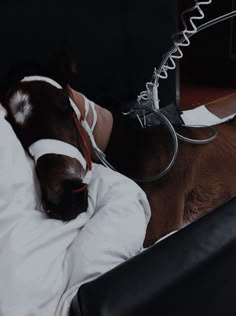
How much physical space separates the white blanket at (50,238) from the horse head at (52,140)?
1.0 inches

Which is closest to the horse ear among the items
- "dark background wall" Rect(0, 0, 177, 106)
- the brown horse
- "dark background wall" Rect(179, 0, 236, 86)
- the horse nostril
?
the brown horse

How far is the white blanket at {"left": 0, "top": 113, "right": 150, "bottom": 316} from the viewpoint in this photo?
2.42ft

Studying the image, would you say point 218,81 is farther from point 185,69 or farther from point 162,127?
point 162,127

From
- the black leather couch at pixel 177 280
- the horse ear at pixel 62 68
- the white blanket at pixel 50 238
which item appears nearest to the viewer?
the black leather couch at pixel 177 280

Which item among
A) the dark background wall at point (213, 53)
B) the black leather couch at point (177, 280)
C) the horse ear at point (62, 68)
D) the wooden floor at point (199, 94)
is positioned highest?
the horse ear at point (62, 68)

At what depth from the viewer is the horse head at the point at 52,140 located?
2.80ft

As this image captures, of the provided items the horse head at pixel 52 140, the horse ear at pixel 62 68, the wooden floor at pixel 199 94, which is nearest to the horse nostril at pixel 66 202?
the horse head at pixel 52 140

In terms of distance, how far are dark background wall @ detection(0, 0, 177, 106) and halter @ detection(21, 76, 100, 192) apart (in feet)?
0.67

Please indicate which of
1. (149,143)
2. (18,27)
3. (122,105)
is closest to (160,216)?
(149,143)

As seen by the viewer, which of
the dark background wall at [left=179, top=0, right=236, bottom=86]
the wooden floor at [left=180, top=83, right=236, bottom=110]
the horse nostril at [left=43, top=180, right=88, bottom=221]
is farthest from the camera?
the dark background wall at [left=179, top=0, right=236, bottom=86]

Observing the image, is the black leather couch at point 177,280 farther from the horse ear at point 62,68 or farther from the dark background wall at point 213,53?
the dark background wall at point 213,53

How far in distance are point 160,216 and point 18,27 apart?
0.57 metres

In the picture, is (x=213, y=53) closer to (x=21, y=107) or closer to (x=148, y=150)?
(x=148, y=150)

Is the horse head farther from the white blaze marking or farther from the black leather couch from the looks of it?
the black leather couch
